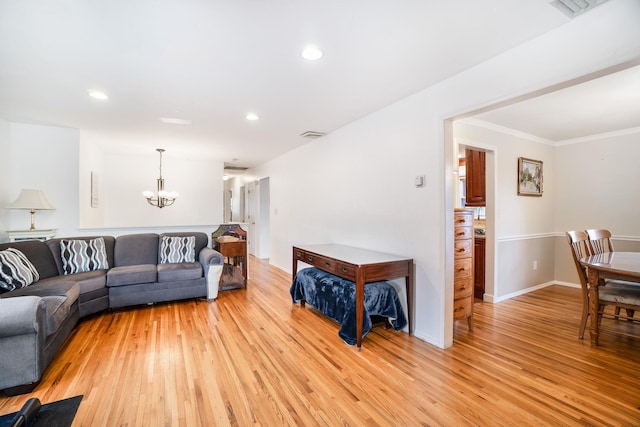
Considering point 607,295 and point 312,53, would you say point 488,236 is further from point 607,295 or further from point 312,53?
point 312,53

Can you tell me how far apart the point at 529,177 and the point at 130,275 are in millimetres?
5614

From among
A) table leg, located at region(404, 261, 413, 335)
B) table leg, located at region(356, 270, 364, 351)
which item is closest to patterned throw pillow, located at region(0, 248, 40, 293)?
table leg, located at region(356, 270, 364, 351)

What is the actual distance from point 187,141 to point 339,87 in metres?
3.11

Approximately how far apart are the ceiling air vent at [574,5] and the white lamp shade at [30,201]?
534cm

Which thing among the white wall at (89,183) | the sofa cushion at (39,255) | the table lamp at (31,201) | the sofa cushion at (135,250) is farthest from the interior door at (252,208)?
the sofa cushion at (39,255)

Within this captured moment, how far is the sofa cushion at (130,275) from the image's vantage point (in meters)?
3.46

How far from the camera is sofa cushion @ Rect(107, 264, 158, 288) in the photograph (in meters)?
3.46

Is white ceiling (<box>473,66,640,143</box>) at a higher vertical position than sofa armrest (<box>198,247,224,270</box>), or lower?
higher

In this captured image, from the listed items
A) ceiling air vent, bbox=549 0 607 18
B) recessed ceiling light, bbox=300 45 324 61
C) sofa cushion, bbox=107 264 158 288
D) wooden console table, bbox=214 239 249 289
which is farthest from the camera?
wooden console table, bbox=214 239 249 289

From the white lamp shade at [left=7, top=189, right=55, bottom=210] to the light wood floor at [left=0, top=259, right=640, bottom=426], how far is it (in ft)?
5.42

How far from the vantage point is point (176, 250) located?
13.7ft

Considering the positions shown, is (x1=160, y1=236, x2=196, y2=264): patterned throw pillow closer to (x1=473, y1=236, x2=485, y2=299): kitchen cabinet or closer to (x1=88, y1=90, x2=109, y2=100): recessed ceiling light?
(x1=88, y1=90, x2=109, y2=100): recessed ceiling light

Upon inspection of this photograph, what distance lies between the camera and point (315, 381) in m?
2.09

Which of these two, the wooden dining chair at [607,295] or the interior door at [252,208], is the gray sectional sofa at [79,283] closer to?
the interior door at [252,208]
